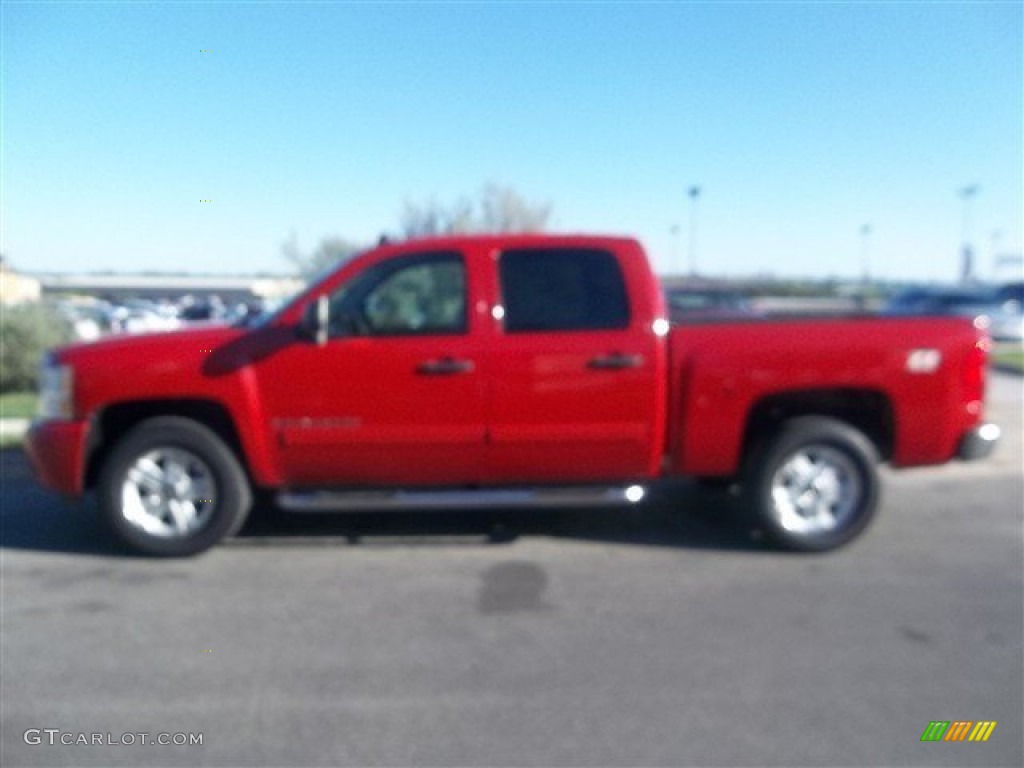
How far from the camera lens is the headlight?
5.79 metres

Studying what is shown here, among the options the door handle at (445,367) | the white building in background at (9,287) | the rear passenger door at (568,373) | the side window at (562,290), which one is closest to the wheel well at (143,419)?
the door handle at (445,367)

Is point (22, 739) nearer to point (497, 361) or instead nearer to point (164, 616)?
point (164, 616)

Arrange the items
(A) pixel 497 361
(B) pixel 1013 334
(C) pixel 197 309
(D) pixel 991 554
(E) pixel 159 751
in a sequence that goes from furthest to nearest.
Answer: (C) pixel 197 309, (B) pixel 1013 334, (D) pixel 991 554, (A) pixel 497 361, (E) pixel 159 751

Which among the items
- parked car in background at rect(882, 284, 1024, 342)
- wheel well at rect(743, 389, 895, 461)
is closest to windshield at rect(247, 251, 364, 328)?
wheel well at rect(743, 389, 895, 461)

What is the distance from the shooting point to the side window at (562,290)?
19.1ft

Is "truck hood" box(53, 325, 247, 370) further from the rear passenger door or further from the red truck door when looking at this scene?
the rear passenger door

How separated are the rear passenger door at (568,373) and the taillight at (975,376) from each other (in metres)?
1.96

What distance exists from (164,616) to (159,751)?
4.70ft

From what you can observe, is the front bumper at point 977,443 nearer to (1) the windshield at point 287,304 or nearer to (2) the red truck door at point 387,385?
(2) the red truck door at point 387,385

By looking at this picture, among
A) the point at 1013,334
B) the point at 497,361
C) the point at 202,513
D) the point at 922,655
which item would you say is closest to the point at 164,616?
the point at 202,513

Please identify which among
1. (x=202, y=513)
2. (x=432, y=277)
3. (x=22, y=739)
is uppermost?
(x=432, y=277)

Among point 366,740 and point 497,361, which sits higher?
point 497,361

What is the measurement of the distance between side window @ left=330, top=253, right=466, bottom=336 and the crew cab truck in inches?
0.5

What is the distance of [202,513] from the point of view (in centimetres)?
591
